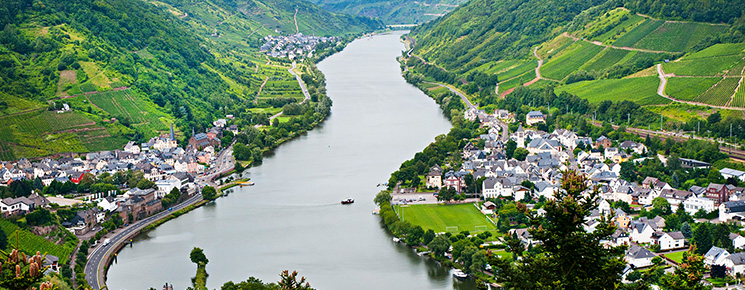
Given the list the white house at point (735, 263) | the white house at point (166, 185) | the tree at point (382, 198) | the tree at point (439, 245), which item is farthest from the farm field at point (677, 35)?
the white house at point (166, 185)

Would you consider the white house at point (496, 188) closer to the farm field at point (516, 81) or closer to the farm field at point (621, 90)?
the farm field at point (621, 90)

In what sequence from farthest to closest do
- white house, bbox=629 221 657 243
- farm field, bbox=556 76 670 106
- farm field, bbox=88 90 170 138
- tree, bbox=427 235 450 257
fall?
farm field, bbox=556 76 670 106 < farm field, bbox=88 90 170 138 < white house, bbox=629 221 657 243 < tree, bbox=427 235 450 257

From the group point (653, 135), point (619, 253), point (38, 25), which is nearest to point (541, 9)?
point (653, 135)

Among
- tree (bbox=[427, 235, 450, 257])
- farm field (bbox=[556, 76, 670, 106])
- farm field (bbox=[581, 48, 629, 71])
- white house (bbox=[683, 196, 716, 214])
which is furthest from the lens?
farm field (bbox=[581, 48, 629, 71])

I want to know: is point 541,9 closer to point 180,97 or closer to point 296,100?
point 296,100

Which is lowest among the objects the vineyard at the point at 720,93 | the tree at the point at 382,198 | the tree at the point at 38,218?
the tree at the point at 382,198

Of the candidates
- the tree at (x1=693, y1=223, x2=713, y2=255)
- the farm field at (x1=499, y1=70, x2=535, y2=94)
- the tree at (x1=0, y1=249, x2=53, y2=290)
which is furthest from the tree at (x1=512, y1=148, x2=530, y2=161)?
the tree at (x1=0, y1=249, x2=53, y2=290)

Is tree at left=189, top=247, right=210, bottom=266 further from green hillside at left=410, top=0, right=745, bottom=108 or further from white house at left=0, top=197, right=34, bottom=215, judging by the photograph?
green hillside at left=410, top=0, right=745, bottom=108
